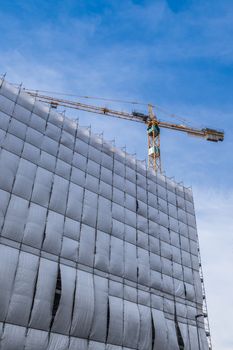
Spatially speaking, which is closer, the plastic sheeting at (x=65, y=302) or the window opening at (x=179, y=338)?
the plastic sheeting at (x=65, y=302)

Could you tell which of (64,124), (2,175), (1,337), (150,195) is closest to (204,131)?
(150,195)

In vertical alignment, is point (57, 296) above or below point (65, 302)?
above

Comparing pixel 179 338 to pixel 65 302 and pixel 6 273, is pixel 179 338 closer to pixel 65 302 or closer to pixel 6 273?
pixel 65 302

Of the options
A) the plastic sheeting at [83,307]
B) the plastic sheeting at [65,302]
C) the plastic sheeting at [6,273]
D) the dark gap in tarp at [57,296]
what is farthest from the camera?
the plastic sheeting at [83,307]

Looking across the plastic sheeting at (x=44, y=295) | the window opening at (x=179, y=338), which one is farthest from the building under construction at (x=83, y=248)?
the window opening at (x=179, y=338)

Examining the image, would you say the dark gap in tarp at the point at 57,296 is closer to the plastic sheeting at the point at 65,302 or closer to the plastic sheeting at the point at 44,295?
the plastic sheeting at the point at 65,302

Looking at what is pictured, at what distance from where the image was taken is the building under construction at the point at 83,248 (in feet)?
71.7

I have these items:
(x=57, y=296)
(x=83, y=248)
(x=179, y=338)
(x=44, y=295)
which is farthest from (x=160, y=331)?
(x=44, y=295)

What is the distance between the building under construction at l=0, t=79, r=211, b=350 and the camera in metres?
21.9

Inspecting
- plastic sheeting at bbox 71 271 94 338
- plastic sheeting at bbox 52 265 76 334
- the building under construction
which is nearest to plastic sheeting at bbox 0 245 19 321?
the building under construction

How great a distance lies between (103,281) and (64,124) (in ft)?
46.3

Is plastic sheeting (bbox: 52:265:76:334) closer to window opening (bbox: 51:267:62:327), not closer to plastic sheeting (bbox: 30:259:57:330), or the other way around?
window opening (bbox: 51:267:62:327)

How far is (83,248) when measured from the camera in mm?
26344

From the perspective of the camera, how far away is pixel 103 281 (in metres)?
26.5
